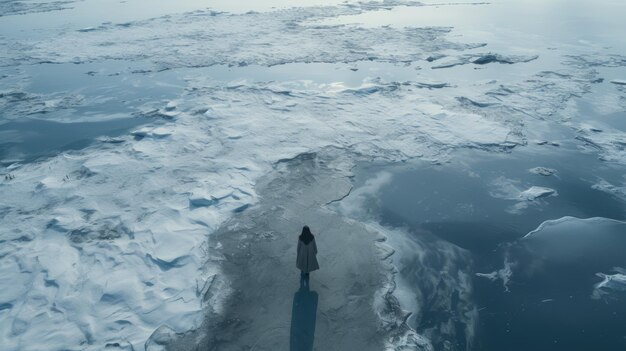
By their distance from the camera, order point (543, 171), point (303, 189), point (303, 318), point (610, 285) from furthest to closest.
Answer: point (543, 171) < point (303, 189) < point (610, 285) < point (303, 318)

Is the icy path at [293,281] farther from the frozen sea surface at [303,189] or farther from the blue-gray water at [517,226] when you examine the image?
the blue-gray water at [517,226]

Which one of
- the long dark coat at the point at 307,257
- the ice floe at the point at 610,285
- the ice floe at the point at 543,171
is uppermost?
the long dark coat at the point at 307,257

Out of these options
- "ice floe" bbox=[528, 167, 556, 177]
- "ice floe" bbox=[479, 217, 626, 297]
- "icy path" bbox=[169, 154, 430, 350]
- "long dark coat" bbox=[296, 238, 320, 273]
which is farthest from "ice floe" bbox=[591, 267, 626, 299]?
"long dark coat" bbox=[296, 238, 320, 273]

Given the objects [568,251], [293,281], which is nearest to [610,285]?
[568,251]

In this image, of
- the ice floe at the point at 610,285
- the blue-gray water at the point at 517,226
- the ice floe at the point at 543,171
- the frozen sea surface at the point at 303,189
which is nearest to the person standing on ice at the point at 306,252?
the frozen sea surface at the point at 303,189

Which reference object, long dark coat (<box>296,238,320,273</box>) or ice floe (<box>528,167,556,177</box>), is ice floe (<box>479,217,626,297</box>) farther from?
long dark coat (<box>296,238,320,273</box>)

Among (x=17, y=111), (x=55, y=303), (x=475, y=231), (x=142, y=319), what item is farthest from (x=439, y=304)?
(x=17, y=111)

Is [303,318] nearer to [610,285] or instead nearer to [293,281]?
[293,281]

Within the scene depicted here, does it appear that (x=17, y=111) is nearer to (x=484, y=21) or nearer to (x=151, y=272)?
(x=151, y=272)
